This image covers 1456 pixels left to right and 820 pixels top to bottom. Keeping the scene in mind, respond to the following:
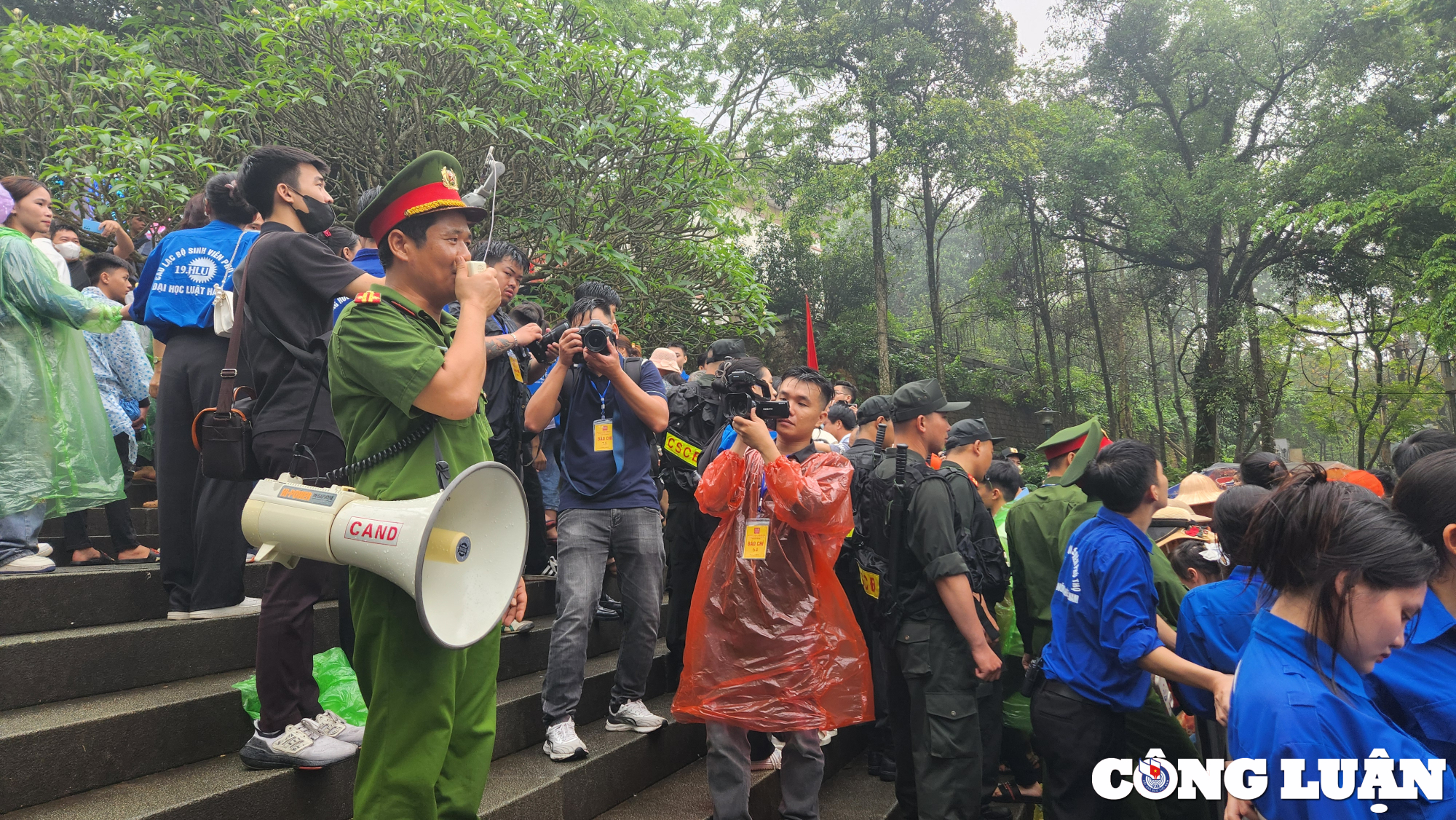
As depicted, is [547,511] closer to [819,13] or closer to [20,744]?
[20,744]

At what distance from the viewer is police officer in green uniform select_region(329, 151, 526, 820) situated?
1846 mm

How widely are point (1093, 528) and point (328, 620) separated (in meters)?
2.98

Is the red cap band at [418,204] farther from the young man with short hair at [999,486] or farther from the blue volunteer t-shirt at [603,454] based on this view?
the young man with short hair at [999,486]

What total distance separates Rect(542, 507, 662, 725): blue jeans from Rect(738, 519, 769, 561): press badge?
572mm

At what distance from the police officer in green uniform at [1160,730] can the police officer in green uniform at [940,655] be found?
481mm

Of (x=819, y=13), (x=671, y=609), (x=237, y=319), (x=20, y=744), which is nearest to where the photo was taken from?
(x=20, y=744)

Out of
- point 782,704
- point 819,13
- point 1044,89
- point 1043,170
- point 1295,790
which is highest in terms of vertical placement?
point 819,13

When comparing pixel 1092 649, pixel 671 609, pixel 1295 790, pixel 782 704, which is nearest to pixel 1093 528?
pixel 1092 649

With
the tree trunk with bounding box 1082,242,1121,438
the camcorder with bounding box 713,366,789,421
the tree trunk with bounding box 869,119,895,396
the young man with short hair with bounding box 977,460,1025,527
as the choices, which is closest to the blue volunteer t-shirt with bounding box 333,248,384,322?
the camcorder with bounding box 713,366,789,421

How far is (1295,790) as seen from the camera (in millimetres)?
1510

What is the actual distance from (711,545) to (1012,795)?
2336mm

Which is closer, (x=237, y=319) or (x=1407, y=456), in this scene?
(x=237, y=319)

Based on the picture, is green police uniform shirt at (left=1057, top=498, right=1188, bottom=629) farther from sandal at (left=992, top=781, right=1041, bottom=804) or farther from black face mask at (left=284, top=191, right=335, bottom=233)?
black face mask at (left=284, top=191, right=335, bottom=233)

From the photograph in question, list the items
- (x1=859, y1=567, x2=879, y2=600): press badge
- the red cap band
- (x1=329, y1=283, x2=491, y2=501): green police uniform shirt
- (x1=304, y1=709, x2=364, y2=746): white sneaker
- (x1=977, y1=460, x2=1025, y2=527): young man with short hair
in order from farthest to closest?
(x1=977, y1=460, x2=1025, y2=527): young man with short hair, (x1=859, y1=567, x2=879, y2=600): press badge, (x1=304, y1=709, x2=364, y2=746): white sneaker, the red cap band, (x1=329, y1=283, x2=491, y2=501): green police uniform shirt
